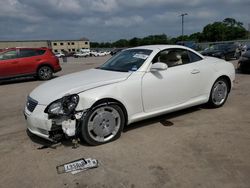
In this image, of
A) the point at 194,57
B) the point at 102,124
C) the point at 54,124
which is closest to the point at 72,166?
the point at 54,124

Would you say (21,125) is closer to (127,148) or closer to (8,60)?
(127,148)

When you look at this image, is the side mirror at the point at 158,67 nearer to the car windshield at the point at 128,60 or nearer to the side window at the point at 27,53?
the car windshield at the point at 128,60

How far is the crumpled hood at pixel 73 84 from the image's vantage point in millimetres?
4148

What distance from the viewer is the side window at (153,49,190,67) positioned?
5113 millimetres

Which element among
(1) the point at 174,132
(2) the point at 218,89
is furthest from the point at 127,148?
(2) the point at 218,89

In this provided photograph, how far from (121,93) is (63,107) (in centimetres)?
94

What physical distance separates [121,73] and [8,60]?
28.3 feet

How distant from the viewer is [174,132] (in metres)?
4.69

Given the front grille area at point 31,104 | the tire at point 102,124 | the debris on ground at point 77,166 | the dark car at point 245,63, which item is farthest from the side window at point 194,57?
the dark car at point 245,63

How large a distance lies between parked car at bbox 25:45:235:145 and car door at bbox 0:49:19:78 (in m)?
7.61

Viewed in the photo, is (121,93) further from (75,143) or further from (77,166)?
(77,166)

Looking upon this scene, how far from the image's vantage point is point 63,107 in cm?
401

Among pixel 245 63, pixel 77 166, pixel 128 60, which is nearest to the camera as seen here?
pixel 77 166

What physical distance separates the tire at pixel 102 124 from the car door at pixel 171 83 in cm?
58
